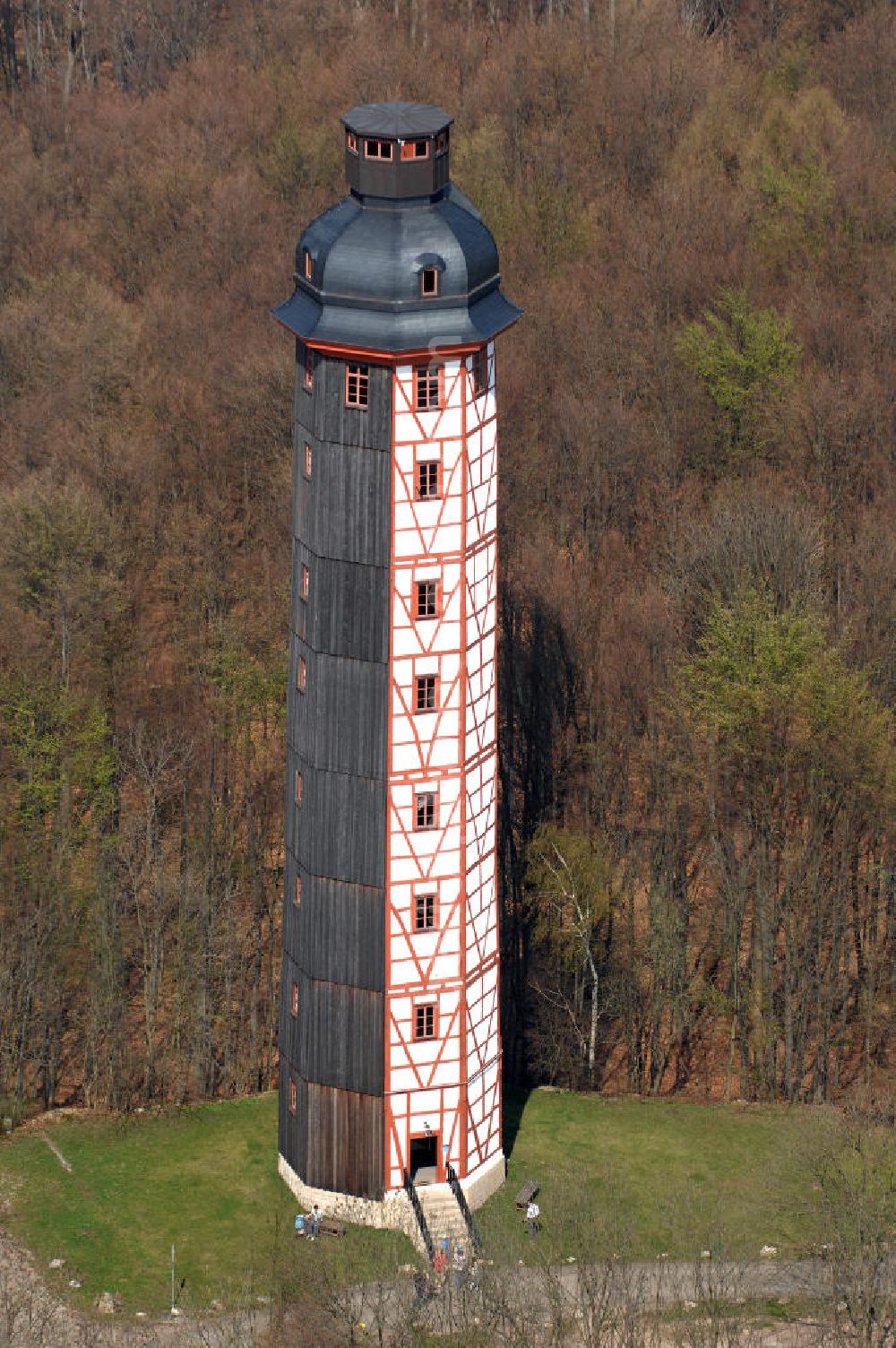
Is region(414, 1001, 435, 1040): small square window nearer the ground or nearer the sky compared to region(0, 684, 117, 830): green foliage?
nearer the ground

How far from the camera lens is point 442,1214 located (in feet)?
262

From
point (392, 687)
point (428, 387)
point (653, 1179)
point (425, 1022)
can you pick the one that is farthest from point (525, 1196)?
point (428, 387)

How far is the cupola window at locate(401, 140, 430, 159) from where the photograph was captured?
71125mm

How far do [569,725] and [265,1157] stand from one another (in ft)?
80.1

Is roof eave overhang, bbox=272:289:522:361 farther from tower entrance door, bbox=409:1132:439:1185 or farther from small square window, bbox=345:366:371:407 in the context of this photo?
tower entrance door, bbox=409:1132:439:1185

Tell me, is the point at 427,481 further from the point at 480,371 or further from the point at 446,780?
the point at 446,780

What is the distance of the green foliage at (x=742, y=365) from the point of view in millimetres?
118438

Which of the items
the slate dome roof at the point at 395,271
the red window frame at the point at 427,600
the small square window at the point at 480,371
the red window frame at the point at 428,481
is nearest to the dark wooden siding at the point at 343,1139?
the red window frame at the point at 427,600

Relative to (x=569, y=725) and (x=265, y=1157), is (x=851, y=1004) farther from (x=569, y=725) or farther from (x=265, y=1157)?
(x=265, y=1157)


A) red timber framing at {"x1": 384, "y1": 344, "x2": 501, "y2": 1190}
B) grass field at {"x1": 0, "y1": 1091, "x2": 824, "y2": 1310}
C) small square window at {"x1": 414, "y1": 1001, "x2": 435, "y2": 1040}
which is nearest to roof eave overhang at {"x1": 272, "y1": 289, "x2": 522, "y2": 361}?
red timber framing at {"x1": 384, "y1": 344, "x2": 501, "y2": 1190}

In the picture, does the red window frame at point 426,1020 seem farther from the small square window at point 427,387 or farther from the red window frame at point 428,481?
the small square window at point 427,387

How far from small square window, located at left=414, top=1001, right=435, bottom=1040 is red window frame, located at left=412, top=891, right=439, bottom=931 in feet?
7.35

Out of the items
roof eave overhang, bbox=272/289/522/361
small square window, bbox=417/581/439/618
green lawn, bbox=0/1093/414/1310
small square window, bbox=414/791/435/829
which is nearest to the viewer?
roof eave overhang, bbox=272/289/522/361

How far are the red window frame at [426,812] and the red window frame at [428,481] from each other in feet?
25.8
